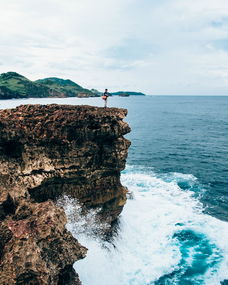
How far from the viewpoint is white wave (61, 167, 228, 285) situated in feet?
76.7

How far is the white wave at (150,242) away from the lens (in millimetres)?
23392

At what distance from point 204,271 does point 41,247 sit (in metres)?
17.3

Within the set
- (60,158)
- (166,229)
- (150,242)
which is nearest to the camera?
(60,158)

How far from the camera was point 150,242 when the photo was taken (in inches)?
1123

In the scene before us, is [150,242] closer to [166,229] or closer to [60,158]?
[166,229]

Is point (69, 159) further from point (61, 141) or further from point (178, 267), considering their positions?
point (178, 267)

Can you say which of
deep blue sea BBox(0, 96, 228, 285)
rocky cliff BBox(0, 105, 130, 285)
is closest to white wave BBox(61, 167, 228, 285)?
deep blue sea BBox(0, 96, 228, 285)

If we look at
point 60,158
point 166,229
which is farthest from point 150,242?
point 60,158

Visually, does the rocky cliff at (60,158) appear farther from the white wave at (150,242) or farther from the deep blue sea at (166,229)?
the white wave at (150,242)

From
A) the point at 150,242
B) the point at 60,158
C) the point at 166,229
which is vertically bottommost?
the point at 150,242

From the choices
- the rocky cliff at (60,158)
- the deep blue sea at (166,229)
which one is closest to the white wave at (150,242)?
the deep blue sea at (166,229)

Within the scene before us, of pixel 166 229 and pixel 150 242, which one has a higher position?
pixel 166 229

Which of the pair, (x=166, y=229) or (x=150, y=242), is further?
(x=166, y=229)

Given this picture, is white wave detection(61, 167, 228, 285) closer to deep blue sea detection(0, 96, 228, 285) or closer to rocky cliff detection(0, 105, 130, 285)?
deep blue sea detection(0, 96, 228, 285)
